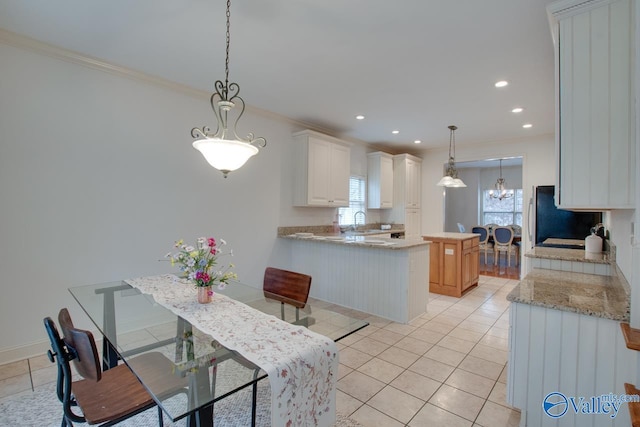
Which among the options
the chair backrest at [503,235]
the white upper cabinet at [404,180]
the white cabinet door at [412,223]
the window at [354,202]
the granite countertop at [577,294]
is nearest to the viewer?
the granite countertop at [577,294]

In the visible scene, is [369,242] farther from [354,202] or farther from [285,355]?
[285,355]

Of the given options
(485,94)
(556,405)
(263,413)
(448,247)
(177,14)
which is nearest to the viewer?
(556,405)

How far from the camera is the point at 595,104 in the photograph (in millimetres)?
1503

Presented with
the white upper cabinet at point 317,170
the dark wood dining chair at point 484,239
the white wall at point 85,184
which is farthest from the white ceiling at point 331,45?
the dark wood dining chair at point 484,239

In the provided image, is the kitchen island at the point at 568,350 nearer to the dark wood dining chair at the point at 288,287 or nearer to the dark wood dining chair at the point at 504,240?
the dark wood dining chair at the point at 288,287

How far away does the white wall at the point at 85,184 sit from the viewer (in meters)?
2.44

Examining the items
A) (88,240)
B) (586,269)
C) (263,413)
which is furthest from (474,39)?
(88,240)

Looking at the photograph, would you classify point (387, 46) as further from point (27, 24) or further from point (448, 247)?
point (448, 247)

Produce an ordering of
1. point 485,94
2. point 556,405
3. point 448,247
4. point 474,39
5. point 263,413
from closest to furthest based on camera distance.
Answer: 1. point 556,405
2. point 263,413
3. point 474,39
4. point 485,94
5. point 448,247

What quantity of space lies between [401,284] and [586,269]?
5.22 ft

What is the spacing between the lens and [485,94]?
3.41m

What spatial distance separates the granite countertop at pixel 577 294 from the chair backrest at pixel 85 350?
2023 mm

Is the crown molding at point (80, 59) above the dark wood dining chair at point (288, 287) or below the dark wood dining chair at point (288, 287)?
above

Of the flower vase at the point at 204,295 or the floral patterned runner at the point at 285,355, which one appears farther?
the flower vase at the point at 204,295
